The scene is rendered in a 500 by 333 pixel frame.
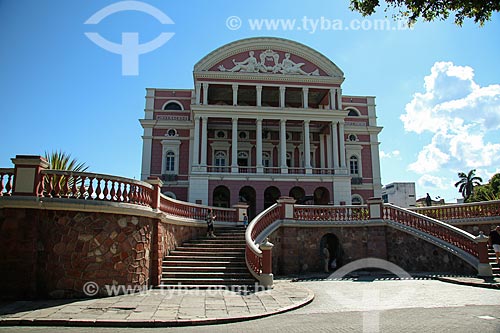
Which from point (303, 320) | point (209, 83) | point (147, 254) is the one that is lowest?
point (303, 320)

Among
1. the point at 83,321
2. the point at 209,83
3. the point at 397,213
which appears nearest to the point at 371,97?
the point at 209,83

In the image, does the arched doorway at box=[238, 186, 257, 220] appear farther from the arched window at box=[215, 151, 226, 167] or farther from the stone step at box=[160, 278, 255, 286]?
the stone step at box=[160, 278, 255, 286]

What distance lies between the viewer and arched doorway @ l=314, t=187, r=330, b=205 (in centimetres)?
2767

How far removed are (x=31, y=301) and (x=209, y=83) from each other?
22449 millimetres

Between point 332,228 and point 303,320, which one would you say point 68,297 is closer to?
A: point 303,320

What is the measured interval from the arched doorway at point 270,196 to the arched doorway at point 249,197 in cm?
122

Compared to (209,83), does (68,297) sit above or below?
below

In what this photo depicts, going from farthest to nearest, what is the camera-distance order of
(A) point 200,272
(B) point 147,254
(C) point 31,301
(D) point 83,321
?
1. (A) point 200,272
2. (B) point 147,254
3. (C) point 31,301
4. (D) point 83,321

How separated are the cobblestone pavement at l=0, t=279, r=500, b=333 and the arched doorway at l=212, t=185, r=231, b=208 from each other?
18368 millimetres

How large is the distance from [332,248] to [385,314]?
11.1 m

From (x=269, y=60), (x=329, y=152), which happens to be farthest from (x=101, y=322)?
(x=269, y=60)

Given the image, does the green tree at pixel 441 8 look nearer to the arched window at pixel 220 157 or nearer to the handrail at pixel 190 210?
the handrail at pixel 190 210

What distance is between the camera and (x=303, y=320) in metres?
7.03

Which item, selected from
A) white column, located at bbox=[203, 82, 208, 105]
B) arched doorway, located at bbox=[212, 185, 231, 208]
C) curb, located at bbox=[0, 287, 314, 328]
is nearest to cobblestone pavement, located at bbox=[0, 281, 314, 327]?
curb, located at bbox=[0, 287, 314, 328]
